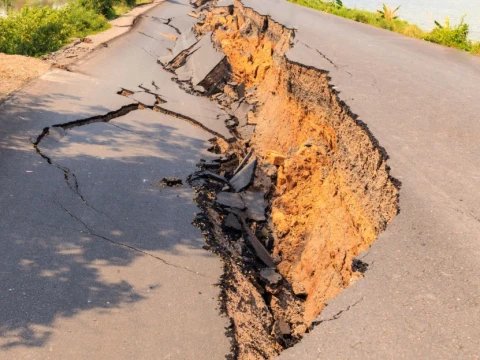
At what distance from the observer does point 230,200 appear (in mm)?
6191

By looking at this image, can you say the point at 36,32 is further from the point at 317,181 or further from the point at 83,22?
the point at 317,181

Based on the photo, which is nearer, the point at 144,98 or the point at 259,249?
the point at 259,249

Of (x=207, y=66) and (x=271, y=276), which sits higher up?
(x=207, y=66)

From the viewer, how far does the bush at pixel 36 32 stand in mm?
11745

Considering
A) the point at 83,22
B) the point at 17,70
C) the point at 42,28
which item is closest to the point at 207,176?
the point at 17,70

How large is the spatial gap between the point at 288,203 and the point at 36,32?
9.68 m

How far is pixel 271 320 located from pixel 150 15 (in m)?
18.0

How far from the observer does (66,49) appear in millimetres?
12117

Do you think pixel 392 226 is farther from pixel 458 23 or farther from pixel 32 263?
pixel 458 23

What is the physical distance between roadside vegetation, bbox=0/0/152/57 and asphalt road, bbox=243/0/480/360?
801 cm

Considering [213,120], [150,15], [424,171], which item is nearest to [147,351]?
[424,171]

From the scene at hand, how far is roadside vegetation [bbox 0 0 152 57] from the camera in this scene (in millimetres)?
11797

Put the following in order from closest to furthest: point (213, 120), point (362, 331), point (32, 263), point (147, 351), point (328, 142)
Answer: point (362, 331), point (147, 351), point (32, 263), point (328, 142), point (213, 120)

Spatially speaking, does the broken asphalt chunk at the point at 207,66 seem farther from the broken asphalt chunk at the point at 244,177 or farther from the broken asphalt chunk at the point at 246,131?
the broken asphalt chunk at the point at 244,177
